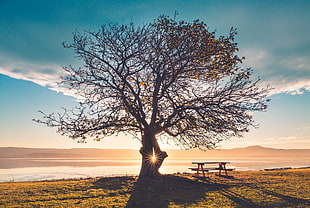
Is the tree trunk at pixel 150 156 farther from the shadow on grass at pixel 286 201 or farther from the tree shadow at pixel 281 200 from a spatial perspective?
the shadow on grass at pixel 286 201

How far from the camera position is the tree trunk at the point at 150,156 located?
1767cm

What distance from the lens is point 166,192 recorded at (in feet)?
43.7

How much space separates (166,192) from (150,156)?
200 inches

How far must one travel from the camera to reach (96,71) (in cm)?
1755

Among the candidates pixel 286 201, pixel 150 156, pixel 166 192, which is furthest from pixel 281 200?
pixel 150 156

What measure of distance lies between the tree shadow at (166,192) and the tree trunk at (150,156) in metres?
0.97

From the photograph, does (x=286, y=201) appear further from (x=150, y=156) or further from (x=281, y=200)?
(x=150, y=156)

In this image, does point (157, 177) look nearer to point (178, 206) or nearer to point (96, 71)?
point (178, 206)

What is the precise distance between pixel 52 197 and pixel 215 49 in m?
13.0

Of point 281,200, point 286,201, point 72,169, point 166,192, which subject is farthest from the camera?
point 72,169

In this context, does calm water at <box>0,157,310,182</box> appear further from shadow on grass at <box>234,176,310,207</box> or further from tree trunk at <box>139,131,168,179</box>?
shadow on grass at <box>234,176,310,207</box>

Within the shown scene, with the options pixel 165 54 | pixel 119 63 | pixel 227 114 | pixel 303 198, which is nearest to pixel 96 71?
pixel 119 63

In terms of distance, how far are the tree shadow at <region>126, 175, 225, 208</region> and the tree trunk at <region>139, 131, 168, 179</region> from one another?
97cm

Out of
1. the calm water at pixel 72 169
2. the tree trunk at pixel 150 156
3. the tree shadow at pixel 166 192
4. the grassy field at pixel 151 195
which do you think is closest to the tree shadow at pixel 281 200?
the grassy field at pixel 151 195
